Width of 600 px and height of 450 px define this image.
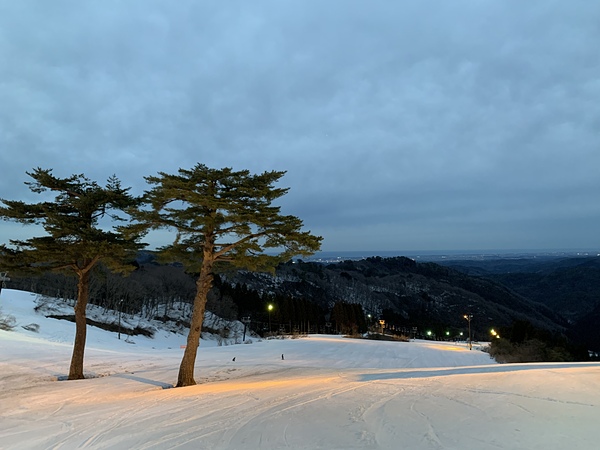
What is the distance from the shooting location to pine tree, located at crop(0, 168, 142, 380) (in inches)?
562

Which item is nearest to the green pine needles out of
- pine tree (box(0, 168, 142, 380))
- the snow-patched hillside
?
pine tree (box(0, 168, 142, 380))

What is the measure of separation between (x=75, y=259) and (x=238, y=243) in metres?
7.26

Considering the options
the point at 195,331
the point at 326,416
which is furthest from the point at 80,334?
the point at 326,416

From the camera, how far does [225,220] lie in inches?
497

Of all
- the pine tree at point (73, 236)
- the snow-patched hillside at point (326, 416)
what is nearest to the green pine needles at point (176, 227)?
the pine tree at point (73, 236)

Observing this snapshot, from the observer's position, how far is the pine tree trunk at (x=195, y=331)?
13.1 meters

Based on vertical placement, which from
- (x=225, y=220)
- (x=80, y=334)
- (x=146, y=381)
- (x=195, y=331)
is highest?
(x=225, y=220)

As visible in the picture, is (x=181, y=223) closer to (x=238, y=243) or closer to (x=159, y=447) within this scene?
(x=238, y=243)

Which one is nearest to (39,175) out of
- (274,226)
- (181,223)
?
(181,223)

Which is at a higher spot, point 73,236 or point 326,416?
point 73,236

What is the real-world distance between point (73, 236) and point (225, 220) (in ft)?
22.5

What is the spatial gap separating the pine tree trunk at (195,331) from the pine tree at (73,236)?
10.8 ft

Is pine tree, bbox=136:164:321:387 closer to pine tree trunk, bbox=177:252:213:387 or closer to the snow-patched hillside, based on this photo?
pine tree trunk, bbox=177:252:213:387

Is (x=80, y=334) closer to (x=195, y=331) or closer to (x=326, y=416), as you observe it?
(x=195, y=331)
